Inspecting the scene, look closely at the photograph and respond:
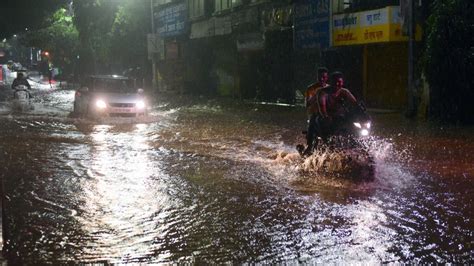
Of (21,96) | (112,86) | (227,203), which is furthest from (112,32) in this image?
(227,203)

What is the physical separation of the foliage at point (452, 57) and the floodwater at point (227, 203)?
301 centimetres

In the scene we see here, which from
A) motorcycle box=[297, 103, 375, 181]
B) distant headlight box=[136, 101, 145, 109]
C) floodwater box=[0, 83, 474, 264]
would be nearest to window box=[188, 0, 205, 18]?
distant headlight box=[136, 101, 145, 109]

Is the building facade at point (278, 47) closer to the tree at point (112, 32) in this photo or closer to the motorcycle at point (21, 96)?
the tree at point (112, 32)

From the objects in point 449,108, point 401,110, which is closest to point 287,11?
point 401,110

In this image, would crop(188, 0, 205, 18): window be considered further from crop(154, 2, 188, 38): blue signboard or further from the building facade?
crop(154, 2, 188, 38): blue signboard

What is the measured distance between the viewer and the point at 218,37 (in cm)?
3362

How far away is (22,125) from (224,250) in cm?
1409

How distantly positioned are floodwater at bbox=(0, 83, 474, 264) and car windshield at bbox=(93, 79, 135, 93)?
4.87m

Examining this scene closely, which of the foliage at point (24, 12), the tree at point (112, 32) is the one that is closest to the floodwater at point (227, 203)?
the foliage at point (24, 12)

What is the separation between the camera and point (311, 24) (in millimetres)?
24328

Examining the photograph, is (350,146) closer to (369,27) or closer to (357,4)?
(369,27)

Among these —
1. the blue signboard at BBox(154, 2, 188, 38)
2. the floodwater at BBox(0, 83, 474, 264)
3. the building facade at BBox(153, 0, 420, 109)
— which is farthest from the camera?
the blue signboard at BBox(154, 2, 188, 38)

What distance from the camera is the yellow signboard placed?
63.6ft

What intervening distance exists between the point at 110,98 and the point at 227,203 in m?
11.4
